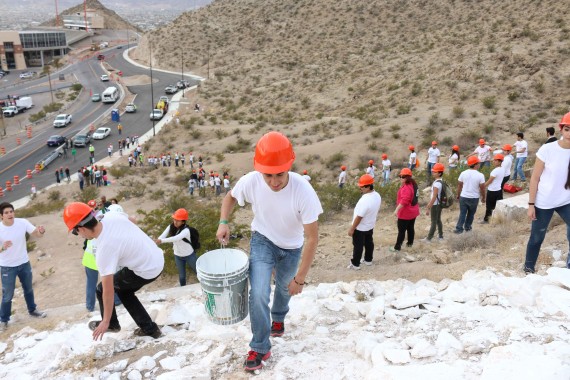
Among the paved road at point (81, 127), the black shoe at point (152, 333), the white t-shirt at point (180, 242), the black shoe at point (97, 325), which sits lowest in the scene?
the paved road at point (81, 127)

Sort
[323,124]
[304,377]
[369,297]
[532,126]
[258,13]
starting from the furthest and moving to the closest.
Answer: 1. [258,13]
2. [323,124]
3. [532,126]
4. [369,297]
5. [304,377]

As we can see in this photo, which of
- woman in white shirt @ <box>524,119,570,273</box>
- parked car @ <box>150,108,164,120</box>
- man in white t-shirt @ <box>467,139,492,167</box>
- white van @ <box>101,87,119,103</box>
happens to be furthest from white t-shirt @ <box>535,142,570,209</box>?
white van @ <box>101,87,119,103</box>

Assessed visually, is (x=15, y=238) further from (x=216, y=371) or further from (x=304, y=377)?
(x=304, y=377)

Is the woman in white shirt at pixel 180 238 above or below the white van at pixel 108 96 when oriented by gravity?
above

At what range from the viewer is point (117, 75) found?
2345 inches

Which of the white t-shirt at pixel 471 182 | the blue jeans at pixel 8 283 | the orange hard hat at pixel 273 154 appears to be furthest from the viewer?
the white t-shirt at pixel 471 182

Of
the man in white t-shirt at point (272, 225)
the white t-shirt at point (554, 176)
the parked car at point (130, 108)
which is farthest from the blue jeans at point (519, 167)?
the parked car at point (130, 108)

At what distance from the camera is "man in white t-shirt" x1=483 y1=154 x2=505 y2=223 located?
8.44 metres

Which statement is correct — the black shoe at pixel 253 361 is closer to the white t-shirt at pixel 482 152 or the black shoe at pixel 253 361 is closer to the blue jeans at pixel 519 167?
the blue jeans at pixel 519 167

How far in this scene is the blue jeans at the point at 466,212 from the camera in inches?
307

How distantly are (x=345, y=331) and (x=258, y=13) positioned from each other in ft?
216

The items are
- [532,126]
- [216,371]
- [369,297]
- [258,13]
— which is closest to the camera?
[216,371]

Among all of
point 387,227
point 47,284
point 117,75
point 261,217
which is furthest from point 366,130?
point 117,75

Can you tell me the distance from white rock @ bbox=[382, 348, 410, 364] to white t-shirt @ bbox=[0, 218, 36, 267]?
15.4 ft
